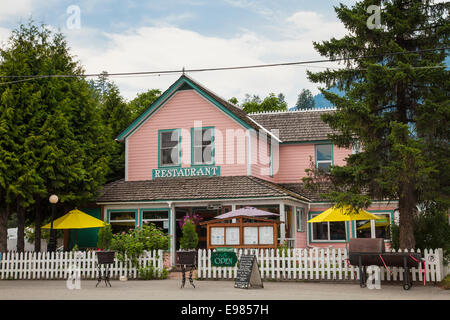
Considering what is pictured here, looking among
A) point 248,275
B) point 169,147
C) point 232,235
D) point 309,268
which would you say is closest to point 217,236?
point 232,235

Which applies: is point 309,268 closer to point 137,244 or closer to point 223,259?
point 223,259

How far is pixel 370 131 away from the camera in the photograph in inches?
610

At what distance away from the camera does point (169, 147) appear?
77.8 feet

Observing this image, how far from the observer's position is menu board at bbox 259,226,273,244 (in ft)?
55.8

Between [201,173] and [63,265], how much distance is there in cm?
729

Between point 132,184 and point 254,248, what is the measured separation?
869cm

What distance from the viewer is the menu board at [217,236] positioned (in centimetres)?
1759

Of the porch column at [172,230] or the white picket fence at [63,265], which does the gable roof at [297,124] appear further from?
the white picket fence at [63,265]

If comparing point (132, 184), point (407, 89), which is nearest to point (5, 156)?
point (132, 184)

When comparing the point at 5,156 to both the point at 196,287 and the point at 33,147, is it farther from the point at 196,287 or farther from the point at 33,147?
the point at 196,287

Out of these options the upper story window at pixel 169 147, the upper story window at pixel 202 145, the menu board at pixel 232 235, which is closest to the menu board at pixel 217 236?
the menu board at pixel 232 235

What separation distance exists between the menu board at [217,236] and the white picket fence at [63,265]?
5.99ft

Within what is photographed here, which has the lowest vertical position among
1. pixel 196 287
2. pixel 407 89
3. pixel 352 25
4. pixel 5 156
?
pixel 196 287

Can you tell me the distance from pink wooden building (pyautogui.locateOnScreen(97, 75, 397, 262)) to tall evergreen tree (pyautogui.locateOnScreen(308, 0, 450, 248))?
5.85 meters
